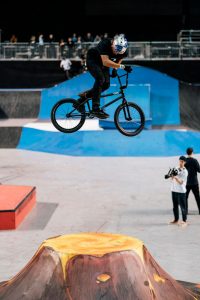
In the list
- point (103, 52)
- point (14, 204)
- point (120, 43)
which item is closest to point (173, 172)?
point (14, 204)

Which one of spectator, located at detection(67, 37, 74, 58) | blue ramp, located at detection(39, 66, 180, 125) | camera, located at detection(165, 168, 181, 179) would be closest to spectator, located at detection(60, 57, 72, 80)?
spectator, located at detection(67, 37, 74, 58)

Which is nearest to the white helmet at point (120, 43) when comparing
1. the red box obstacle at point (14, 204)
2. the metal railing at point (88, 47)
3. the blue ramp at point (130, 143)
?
the red box obstacle at point (14, 204)

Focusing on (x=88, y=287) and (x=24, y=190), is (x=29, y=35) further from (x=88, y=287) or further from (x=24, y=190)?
(x=88, y=287)

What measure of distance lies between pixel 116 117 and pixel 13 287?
2871 mm

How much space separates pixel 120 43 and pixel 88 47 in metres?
31.1

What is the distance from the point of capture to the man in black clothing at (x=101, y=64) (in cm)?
842

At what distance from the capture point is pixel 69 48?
39562 mm

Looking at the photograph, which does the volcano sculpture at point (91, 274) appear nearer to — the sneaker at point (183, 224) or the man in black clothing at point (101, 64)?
the man in black clothing at point (101, 64)

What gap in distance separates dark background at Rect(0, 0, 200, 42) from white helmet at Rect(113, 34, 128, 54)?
4071cm

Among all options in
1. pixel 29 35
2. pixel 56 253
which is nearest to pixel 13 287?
pixel 56 253

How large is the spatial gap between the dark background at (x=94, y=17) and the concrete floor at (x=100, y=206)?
19025mm

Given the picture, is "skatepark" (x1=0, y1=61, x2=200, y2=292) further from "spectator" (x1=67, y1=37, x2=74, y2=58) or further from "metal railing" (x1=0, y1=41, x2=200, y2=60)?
"spectator" (x1=67, y1=37, x2=74, y2=58)

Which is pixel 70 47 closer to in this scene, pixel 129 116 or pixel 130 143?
pixel 130 143

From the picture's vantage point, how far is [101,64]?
893 cm
